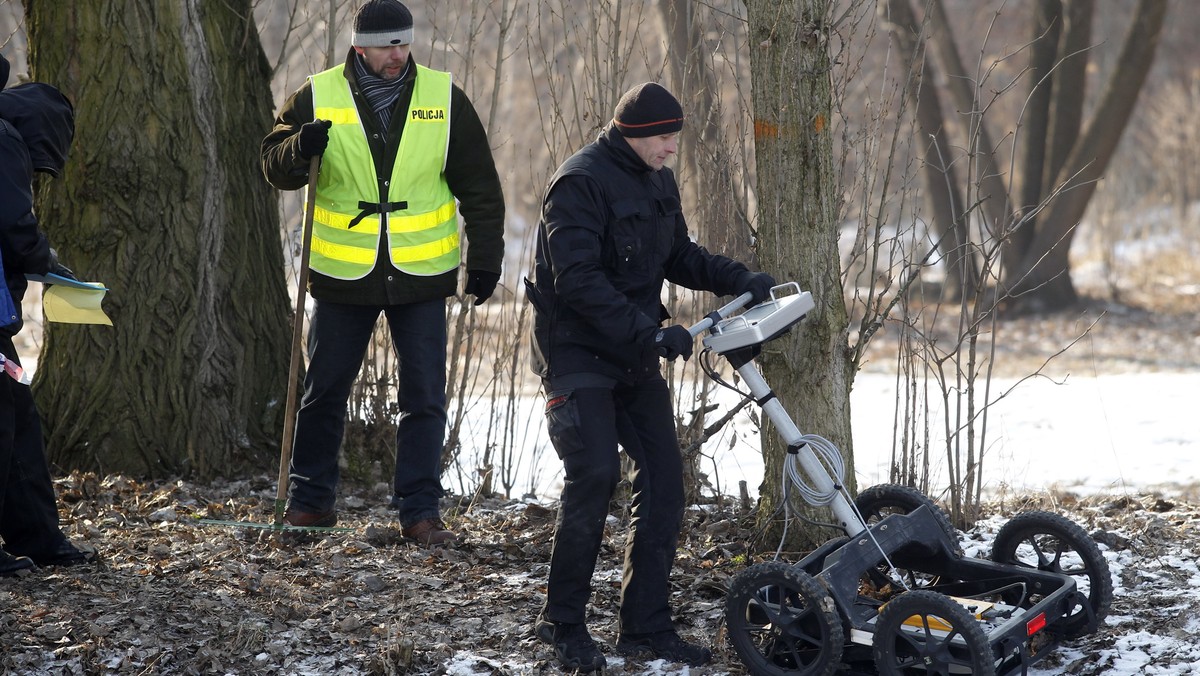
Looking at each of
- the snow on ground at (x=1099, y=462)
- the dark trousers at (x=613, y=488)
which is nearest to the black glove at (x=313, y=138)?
the dark trousers at (x=613, y=488)

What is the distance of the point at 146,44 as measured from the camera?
5539 millimetres

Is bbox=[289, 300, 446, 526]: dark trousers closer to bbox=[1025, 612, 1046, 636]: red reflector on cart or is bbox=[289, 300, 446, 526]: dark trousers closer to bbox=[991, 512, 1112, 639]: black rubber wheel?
bbox=[991, 512, 1112, 639]: black rubber wheel

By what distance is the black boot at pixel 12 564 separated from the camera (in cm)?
427

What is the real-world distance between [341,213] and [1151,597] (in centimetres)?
342

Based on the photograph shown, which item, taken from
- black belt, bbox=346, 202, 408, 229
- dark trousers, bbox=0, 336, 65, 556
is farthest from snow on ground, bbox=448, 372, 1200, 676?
dark trousers, bbox=0, 336, 65, 556

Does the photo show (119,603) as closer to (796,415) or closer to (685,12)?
(796,415)

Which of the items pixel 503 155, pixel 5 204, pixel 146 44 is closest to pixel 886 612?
pixel 5 204

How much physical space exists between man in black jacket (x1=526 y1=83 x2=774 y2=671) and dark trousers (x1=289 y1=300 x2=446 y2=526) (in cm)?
110

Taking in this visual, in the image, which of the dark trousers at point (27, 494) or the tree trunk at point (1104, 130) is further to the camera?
the tree trunk at point (1104, 130)

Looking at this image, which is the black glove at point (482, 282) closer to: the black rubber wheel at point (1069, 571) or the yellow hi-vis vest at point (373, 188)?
the yellow hi-vis vest at point (373, 188)

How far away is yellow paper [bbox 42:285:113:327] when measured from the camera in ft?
14.1

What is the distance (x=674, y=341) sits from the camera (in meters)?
3.39

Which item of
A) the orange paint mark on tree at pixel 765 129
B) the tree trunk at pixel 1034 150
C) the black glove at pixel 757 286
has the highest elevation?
the tree trunk at pixel 1034 150

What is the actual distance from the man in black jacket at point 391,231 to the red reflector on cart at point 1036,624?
2.42 m
